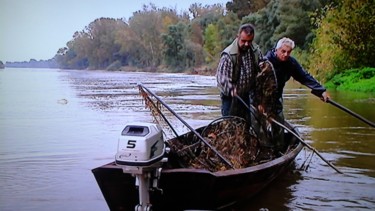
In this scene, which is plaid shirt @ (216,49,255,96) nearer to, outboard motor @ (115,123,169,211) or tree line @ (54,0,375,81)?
outboard motor @ (115,123,169,211)

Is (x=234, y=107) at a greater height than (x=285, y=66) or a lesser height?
lesser

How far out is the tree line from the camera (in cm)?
2075

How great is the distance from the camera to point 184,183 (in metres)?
4.24

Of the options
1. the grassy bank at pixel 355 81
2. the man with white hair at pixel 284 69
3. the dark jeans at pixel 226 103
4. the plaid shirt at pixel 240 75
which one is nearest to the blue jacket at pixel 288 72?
the man with white hair at pixel 284 69

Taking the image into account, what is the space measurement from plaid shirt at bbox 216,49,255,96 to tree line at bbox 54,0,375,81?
15.4 meters

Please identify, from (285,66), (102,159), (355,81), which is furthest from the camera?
(355,81)

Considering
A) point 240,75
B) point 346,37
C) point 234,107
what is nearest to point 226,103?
point 234,107

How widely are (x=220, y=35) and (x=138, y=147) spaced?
54.1 meters

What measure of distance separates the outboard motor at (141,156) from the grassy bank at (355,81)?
1765 centimetres

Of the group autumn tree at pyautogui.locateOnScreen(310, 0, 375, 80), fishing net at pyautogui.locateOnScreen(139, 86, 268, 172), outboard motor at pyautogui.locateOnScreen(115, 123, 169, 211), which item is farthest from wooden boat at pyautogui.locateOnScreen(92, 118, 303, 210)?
autumn tree at pyautogui.locateOnScreen(310, 0, 375, 80)

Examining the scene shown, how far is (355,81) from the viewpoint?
21.8 meters

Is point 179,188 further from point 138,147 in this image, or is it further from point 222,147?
point 222,147

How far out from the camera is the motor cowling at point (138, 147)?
12.6ft

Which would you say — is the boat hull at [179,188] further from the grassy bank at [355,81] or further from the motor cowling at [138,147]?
the grassy bank at [355,81]
